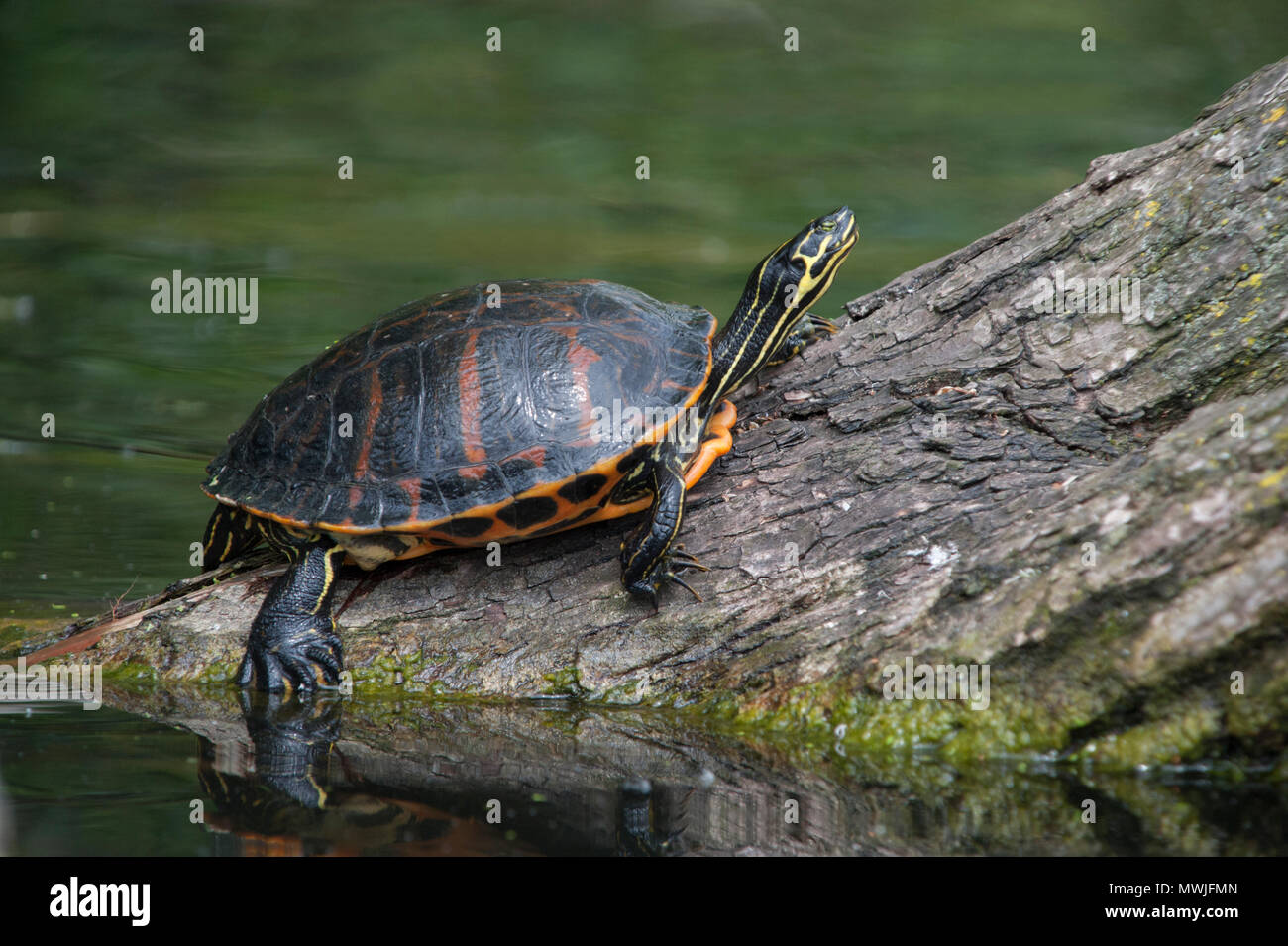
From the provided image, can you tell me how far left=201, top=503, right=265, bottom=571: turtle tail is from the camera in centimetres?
390

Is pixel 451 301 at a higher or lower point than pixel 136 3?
lower

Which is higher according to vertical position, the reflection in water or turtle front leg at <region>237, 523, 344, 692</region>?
turtle front leg at <region>237, 523, 344, 692</region>

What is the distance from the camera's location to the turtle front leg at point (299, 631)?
3.45m

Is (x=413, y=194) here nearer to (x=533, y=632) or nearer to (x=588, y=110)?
(x=588, y=110)

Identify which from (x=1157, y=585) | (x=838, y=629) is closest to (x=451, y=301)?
(x=838, y=629)

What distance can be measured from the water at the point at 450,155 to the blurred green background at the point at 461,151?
0.03 metres

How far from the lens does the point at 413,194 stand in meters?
8.98

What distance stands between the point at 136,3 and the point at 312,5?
1.66 metres

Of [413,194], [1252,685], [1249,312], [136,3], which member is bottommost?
[1252,685]

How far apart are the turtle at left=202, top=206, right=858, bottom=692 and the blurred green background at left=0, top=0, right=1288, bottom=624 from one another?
2.91m
